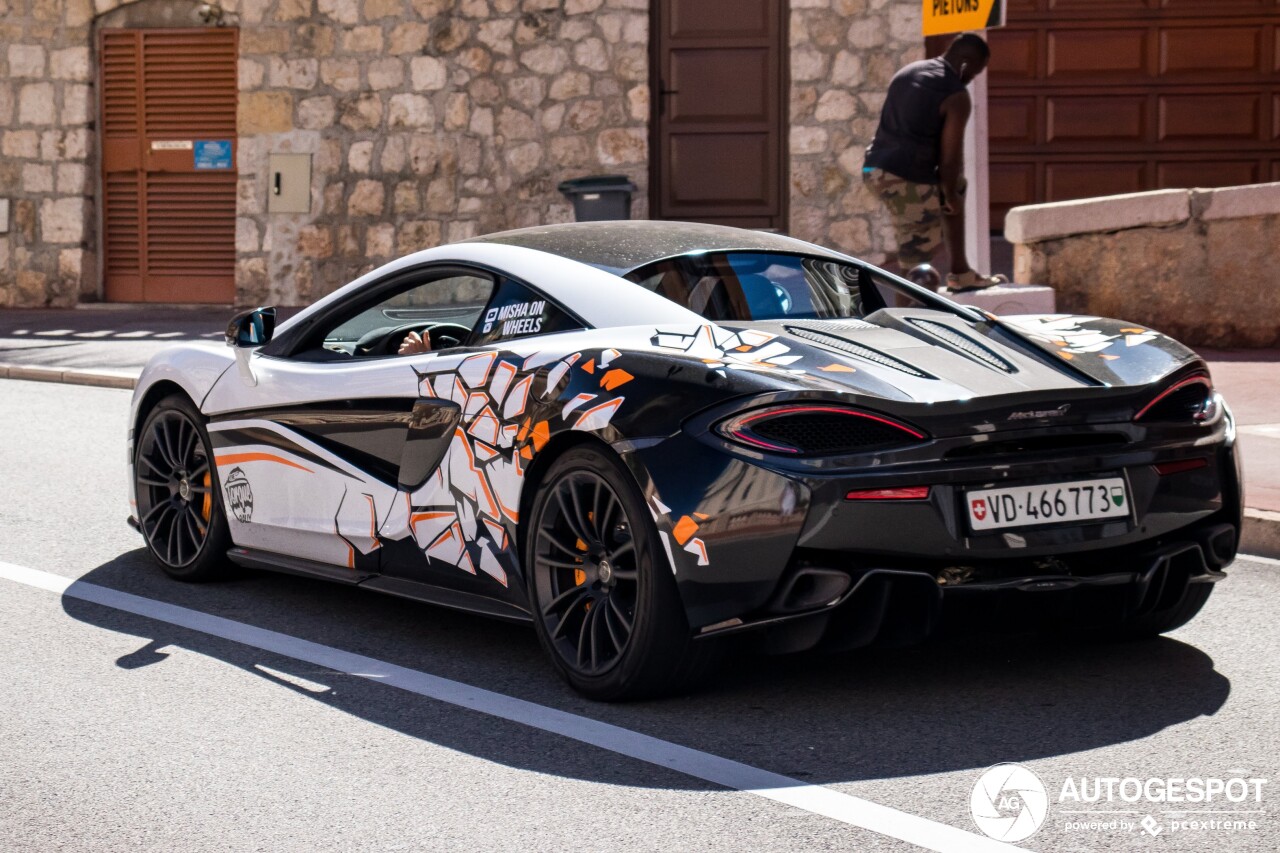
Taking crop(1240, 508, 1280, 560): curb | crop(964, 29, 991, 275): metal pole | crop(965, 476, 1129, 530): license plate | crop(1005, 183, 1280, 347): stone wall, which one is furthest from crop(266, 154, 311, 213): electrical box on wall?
crop(965, 476, 1129, 530): license plate

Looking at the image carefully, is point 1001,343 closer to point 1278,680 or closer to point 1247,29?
point 1278,680

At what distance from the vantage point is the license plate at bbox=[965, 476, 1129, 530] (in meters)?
4.50

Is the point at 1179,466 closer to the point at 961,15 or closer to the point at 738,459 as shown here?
the point at 738,459

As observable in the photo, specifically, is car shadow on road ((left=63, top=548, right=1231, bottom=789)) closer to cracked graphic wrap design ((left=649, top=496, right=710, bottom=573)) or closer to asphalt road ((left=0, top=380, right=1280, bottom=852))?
asphalt road ((left=0, top=380, right=1280, bottom=852))

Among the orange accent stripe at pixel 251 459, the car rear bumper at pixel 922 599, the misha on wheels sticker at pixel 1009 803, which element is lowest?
the misha on wheels sticker at pixel 1009 803

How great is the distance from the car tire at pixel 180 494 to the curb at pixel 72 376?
6916mm

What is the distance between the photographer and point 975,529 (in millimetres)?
4492

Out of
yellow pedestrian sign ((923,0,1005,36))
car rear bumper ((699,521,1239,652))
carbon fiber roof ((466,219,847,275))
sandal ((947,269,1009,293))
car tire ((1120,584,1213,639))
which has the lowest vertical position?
car tire ((1120,584,1213,639))

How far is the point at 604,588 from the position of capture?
4.80 m

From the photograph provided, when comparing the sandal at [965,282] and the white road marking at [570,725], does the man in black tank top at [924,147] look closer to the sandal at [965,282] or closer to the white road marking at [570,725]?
the sandal at [965,282]

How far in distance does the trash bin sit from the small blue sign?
4.23m

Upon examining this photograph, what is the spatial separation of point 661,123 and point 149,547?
12.6 m

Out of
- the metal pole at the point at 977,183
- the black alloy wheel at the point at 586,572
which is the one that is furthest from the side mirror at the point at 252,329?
the metal pole at the point at 977,183

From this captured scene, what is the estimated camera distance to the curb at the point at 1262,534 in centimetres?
691
